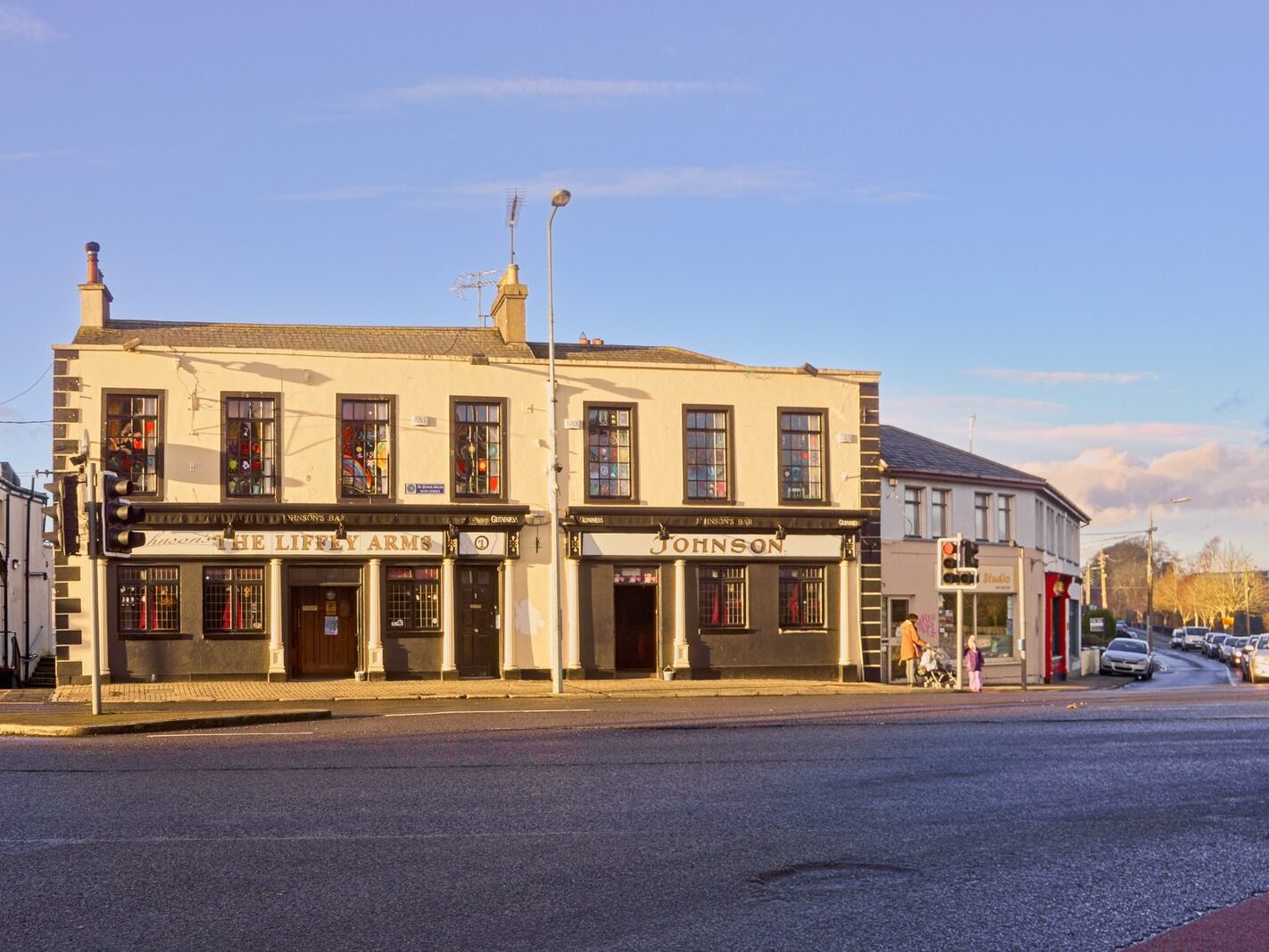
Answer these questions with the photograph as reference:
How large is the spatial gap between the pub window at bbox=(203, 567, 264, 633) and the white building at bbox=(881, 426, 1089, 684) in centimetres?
1528

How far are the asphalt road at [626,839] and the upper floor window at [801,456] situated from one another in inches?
666

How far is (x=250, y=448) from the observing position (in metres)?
30.7

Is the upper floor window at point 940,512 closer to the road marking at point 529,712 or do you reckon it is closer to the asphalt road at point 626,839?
the road marking at point 529,712

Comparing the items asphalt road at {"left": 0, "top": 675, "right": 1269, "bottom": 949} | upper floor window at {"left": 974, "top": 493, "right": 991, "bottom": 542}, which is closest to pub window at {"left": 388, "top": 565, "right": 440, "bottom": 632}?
asphalt road at {"left": 0, "top": 675, "right": 1269, "bottom": 949}

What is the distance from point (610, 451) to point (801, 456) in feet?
15.3

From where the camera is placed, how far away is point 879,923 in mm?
7363

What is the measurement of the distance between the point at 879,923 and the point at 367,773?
22.3 feet

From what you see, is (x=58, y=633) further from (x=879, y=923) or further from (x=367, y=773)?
(x=879, y=923)

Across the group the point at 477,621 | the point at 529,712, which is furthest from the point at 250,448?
the point at 529,712

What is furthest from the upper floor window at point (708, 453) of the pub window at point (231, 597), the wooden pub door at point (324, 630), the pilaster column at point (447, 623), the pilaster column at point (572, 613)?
the pub window at point (231, 597)

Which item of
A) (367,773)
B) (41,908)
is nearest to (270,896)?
(41,908)

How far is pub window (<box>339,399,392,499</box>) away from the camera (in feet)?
102

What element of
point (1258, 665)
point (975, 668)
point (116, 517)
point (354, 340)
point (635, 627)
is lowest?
point (1258, 665)

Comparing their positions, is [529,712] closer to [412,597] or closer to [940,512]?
[412,597]
